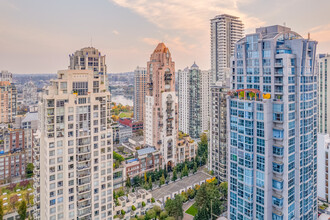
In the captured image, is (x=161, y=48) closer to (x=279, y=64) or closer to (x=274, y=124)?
(x=279, y=64)

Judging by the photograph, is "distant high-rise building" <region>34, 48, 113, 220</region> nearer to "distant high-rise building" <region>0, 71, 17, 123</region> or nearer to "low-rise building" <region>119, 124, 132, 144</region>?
"distant high-rise building" <region>0, 71, 17, 123</region>

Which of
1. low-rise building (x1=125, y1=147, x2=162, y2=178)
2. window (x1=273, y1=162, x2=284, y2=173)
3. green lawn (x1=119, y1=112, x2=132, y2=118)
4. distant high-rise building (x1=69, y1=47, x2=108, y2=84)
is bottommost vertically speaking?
low-rise building (x1=125, y1=147, x2=162, y2=178)

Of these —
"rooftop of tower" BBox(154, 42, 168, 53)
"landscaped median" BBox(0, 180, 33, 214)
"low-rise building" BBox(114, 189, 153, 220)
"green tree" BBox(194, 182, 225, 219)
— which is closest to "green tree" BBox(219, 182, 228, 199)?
"green tree" BBox(194, 182, 225, 219)

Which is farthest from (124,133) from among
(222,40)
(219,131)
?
(222,40)

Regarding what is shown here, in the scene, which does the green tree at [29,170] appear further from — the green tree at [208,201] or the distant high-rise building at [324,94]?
the distant high-rise building at [324,94]

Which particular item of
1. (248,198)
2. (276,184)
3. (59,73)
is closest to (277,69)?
(276,184)

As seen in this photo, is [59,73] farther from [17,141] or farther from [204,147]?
[204,147]
